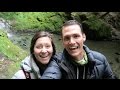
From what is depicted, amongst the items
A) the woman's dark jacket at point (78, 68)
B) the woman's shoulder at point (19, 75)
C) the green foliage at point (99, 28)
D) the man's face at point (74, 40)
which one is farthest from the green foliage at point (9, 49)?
the green foliage at point (99, 28)

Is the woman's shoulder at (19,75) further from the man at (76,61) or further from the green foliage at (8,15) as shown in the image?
the green foliage at (8,15)

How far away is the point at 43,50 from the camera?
9.29 feet

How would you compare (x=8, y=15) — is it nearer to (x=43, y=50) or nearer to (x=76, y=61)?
(x=43, y=50)

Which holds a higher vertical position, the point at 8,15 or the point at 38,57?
the point at 8,15

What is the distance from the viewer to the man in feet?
9.34

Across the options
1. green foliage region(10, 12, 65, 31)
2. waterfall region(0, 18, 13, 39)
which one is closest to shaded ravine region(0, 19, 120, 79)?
waterfall region(0, 18, 13, 39)

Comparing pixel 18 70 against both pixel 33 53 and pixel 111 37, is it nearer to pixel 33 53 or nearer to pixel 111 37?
pixel 33 53

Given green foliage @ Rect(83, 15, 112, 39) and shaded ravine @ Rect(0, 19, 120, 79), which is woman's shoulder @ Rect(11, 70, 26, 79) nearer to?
shaded ravine @ Rect(0, 19, 120, 79)

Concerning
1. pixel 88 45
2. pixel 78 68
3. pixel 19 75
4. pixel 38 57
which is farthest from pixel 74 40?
pixel 19 75

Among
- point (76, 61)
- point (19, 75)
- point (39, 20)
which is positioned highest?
point (39, 20)

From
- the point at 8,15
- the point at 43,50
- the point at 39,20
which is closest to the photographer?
the point at 43,50

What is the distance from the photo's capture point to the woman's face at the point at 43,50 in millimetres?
2799

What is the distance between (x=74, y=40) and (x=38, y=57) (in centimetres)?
42
